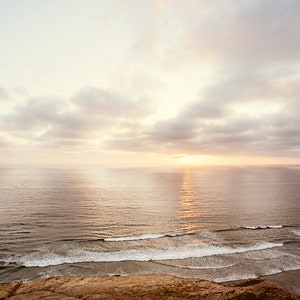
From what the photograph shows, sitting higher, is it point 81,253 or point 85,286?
point 85,286

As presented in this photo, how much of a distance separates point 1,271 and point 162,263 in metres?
19.7

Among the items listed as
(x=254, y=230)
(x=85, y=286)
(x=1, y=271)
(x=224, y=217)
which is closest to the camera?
(x=85, y=286)

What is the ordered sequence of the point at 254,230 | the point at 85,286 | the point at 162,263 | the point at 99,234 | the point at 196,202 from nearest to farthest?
the point at 85,286, the point at 162,263, the point at 99,234, the point at 254,230, the point at 196,202

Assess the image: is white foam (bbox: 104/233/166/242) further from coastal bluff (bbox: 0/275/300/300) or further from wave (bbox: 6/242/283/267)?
coastal bluff (bbox: 0/275/300/300)

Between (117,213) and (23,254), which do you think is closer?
(23,254)

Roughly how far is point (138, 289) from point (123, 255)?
21.5 m

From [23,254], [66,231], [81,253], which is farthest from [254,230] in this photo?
[23,254]

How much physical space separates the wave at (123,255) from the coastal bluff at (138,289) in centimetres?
1706

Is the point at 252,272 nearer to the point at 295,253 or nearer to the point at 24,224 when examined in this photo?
the point at 295,253

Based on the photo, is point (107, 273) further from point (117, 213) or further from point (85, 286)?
point (117, 213)

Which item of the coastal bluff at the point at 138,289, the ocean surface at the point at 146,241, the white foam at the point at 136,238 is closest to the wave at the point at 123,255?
the ocean surface at the point at 146,241

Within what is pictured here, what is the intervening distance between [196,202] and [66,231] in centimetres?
4601

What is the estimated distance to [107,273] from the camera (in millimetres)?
29328

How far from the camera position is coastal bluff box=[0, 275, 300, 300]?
13789 mm
